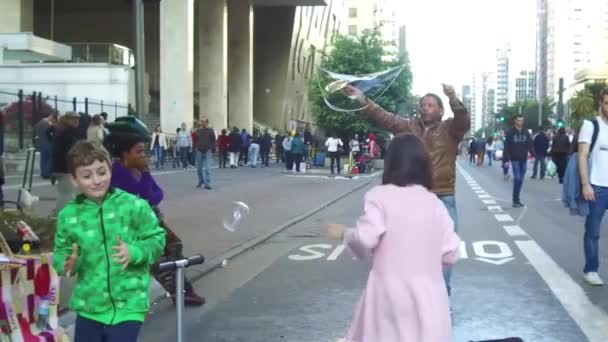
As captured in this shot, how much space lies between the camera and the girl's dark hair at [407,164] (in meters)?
3.66

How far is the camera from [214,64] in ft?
149

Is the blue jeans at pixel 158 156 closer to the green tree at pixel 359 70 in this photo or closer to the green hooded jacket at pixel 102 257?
the green tree at pixel 359 70

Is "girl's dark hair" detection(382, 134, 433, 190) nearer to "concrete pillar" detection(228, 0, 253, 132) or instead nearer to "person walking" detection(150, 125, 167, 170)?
"person walking" detection(150, 125, 167, 170)

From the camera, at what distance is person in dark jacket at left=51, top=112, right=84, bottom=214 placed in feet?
38.1

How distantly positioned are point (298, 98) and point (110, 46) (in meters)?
40.6

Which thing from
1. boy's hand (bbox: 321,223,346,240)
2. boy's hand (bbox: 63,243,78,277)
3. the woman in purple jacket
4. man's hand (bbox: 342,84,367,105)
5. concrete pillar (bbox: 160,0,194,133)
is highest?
concrete pillar (bbox: 160,0,194,133)

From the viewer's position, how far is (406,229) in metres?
3.55

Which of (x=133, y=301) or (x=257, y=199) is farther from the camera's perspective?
(x=257, y=199)

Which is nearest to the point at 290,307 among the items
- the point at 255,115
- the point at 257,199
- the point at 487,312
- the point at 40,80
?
the point at 487,312

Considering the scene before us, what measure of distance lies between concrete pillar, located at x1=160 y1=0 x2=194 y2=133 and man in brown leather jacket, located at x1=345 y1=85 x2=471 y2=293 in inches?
1265

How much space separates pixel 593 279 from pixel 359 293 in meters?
2.29

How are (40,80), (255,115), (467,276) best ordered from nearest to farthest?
(467,276)
(40,80)
(255,115)

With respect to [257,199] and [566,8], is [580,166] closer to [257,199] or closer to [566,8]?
[257,199]

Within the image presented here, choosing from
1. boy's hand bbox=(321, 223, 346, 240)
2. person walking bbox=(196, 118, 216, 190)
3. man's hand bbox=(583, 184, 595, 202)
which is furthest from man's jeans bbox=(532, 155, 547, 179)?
boy's hand bbox=(321, 223, 346, 240)
